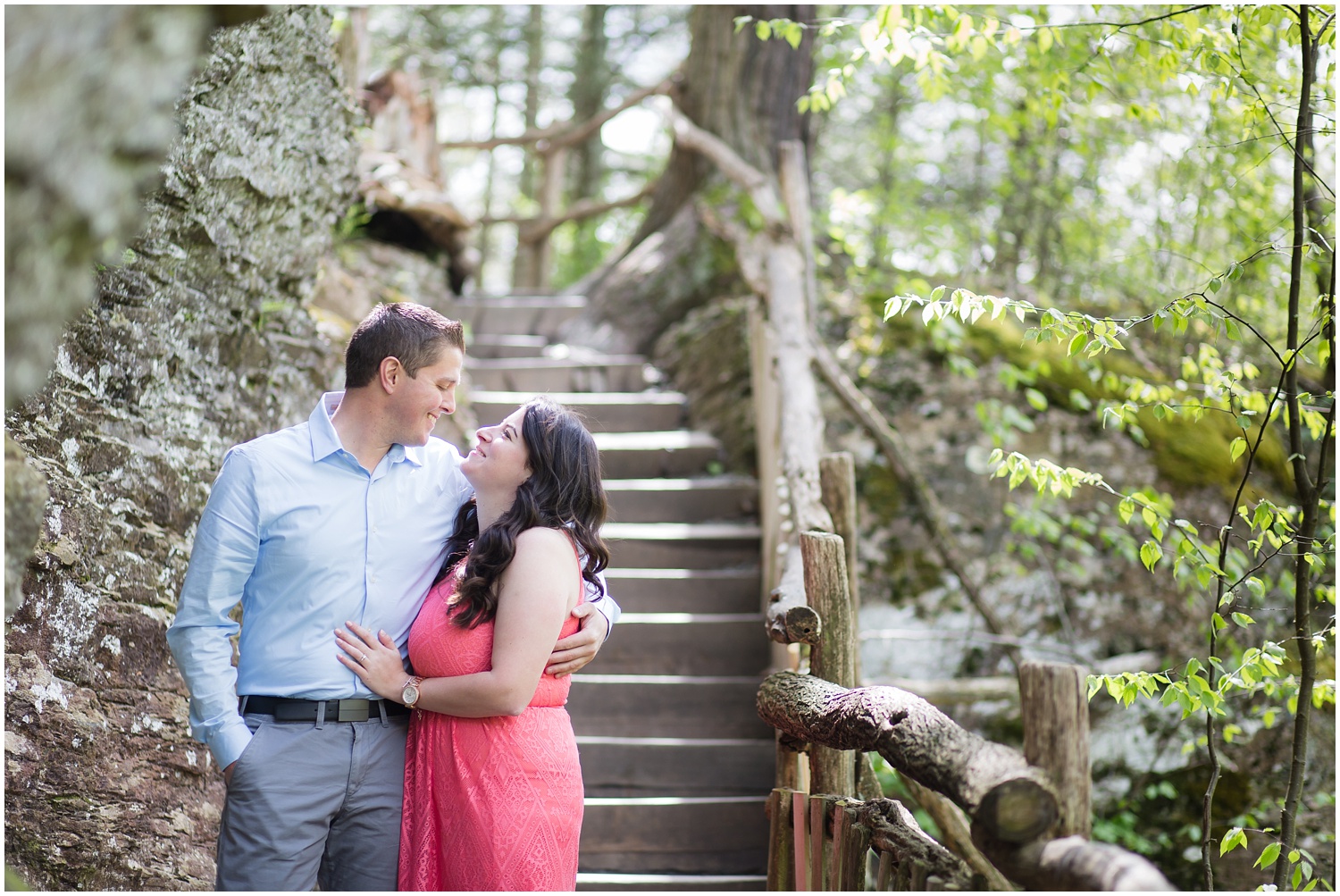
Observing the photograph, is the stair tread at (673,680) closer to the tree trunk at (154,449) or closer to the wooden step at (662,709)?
the wooden step at (662,709)

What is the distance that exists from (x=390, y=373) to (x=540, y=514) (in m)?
0.51

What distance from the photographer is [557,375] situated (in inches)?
238

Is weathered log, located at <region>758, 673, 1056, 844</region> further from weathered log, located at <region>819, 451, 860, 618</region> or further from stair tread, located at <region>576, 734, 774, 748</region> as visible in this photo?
stair tread, located at <region>576, 734, 774, 748</region>

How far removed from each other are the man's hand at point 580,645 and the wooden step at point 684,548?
2.32 meters

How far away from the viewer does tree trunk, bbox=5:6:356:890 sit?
8.56ft

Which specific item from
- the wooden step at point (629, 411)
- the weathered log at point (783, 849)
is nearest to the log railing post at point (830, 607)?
the weathered log at point (783, 849)

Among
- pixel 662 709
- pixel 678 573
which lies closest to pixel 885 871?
pixel 662 709

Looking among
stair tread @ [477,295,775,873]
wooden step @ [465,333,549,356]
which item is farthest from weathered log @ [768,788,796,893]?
wooden step @ [465,333,549,356]

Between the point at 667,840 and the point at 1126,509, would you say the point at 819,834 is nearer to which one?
the point at 1126,509

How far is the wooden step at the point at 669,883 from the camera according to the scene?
3582mm

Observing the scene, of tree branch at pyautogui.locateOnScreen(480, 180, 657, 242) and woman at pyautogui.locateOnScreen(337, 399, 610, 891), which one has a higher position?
tree branch at pyautogui.locateOnScreen(480, 180, 657, 242)

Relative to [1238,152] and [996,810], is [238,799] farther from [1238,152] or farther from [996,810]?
[1238,152]

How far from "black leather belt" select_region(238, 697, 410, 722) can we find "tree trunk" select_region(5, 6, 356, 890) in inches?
34.2

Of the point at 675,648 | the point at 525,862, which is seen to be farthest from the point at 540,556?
the point at 675,648
